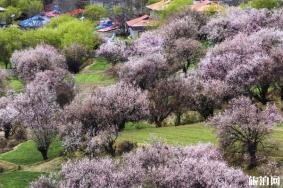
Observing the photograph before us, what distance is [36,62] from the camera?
65750mm

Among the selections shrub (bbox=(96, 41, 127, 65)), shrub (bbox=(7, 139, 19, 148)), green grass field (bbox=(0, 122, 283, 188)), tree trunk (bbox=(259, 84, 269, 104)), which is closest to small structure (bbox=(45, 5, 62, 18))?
shrub (bbox=(96, 41, 127, 65))

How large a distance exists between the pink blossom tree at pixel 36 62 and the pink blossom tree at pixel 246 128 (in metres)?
33.8

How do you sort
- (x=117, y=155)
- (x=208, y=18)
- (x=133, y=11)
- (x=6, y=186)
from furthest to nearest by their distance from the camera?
(x=133, y=11), (x=208, y=18), (x=117, y=155), (x=6, y=186)

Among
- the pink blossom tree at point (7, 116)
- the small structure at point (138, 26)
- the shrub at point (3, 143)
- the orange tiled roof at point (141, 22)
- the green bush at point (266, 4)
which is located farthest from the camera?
the orange tiled roof at point (141, 22)

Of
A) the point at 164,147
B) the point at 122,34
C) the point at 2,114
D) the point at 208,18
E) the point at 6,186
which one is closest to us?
the point at 164,147

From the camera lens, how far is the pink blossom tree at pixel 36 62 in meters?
64.4

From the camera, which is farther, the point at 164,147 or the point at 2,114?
the point at 2,114

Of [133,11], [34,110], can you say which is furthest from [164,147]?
[133,11]

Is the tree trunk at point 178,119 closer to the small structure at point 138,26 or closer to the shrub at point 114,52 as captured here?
the shrub at point 114,52

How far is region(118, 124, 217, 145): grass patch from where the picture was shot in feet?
130

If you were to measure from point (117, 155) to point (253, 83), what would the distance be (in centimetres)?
1442

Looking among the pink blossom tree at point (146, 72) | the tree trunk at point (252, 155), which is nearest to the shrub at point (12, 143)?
the pink blossom tree at point (146, 72)

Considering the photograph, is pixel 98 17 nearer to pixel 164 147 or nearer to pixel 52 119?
pixel 52 119

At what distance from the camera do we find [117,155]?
3844cm
